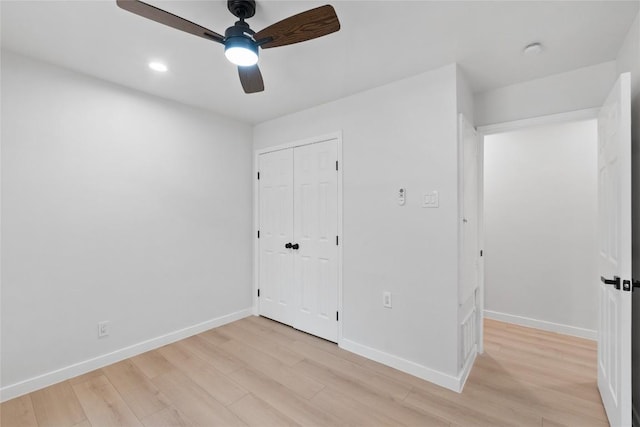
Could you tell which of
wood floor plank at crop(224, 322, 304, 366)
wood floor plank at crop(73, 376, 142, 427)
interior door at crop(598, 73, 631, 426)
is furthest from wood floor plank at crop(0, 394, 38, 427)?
interior door at crop(598, 73, 631, 426)

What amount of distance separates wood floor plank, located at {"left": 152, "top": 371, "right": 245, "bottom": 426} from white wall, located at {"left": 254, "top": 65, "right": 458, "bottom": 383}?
4.11 ft

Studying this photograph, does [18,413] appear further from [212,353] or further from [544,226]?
[544,226]

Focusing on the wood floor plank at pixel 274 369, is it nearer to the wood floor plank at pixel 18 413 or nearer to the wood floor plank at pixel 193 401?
the wood floor plank at pixel 193 401

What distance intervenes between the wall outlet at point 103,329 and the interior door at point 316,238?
1.78 meters

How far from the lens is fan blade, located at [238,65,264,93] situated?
1.77 meters

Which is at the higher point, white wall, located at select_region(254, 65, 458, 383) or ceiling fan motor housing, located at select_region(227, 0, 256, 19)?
ceiling fan motor housing, located at select_region(227, 0, 256, 19)

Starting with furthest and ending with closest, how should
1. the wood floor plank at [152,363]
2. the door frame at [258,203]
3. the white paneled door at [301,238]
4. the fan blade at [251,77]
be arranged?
the white paneled door at [301,238] → the door frame at [258,203] → the wood floor plank at [152,363] → the fan blade at [251,77]

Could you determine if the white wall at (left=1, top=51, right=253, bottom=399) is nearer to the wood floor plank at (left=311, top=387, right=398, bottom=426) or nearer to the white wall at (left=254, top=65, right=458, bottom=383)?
the white wall at (left=254, top=65, right=458, bottom=383)

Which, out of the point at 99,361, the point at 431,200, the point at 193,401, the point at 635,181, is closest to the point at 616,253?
the point at 635,181

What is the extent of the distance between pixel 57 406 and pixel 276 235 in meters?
2.25

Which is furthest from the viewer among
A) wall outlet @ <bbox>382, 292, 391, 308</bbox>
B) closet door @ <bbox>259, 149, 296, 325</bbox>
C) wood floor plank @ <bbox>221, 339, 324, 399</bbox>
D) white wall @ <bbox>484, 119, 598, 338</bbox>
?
closet door @ <bbox>259, 149, 296, 325</bbox>

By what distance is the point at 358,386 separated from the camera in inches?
85.0

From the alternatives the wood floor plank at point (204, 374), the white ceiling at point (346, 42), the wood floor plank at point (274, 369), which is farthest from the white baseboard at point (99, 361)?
the white ceiling at point (346, 42)

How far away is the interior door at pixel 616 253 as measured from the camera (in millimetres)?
1459
